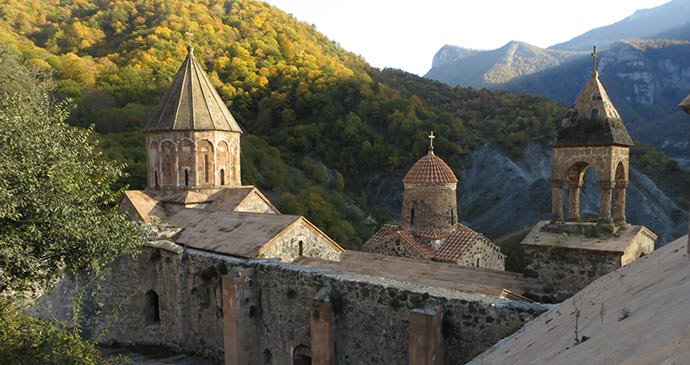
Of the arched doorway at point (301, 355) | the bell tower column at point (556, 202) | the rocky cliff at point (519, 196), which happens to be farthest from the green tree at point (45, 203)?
the rocky cliff at point (519, 196)

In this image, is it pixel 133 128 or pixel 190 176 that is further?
pixel 133 128

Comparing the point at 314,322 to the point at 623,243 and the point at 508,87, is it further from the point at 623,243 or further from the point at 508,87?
the point at 508,87

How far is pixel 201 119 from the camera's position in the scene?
1431 centimetres

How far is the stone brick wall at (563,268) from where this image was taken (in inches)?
302

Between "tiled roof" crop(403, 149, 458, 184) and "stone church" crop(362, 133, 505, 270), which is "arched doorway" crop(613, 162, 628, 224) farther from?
"tiled roof" crop(403, 149, 458, 184)

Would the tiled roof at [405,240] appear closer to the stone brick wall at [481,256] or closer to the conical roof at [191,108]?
the stone brick wall at [481,256]

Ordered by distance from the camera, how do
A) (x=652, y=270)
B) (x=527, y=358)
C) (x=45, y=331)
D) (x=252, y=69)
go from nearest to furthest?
(x=527, y=358) → (x=652, y=270) → (x=45, y=331) → (x=252, y=69)

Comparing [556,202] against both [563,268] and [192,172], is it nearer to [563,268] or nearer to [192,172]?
[563,268]

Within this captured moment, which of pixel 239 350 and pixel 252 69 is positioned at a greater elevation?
pixel 252 69

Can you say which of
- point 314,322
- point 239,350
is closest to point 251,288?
point 239,350

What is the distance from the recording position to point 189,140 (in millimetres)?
14219

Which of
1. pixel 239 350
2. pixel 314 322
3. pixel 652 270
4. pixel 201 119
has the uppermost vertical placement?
pixel 201 119

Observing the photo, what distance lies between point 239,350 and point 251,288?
1.31 metres

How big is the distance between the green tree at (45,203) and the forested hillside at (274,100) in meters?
23.9
